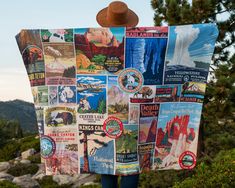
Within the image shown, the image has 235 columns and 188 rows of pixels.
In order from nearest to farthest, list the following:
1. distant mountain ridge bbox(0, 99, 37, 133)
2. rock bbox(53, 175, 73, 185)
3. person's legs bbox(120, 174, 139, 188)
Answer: person's legs bbox(120, 174, 139, 188) → rock bbox(53, 175, 73, 185) → distant mountain ridge bbox(0, 99, 37, 133)

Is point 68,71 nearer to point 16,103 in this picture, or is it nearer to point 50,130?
point 50,130

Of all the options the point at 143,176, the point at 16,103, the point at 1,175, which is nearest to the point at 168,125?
the point at 143,176

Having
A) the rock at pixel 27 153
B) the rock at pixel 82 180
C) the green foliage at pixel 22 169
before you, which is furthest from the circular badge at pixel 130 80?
the rock at pixel 27 153

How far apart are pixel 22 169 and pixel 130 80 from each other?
13.8m

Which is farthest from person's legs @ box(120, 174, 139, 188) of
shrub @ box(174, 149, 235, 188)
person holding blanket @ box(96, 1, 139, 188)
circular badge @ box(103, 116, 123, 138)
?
shrub @ box(174, 149, 235, 188)

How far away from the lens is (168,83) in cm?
281

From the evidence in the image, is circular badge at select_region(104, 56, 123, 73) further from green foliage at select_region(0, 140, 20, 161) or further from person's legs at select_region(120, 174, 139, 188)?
green foliage at select_region(0, 140, 20, 161)

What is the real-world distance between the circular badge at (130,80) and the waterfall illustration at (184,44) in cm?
22

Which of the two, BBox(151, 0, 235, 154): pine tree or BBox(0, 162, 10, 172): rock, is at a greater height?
BBox(151, 0, 235, 154): pine tree

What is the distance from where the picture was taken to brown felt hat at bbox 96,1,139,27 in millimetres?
2963

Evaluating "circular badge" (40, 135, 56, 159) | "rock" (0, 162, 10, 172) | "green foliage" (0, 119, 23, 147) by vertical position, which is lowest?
"green foliage" (0, 119, 23, 147)

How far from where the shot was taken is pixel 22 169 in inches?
623

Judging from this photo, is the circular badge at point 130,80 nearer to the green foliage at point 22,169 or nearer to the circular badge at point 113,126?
the circular badge at point 113,126

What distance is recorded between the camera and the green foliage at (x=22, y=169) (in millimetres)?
15555
